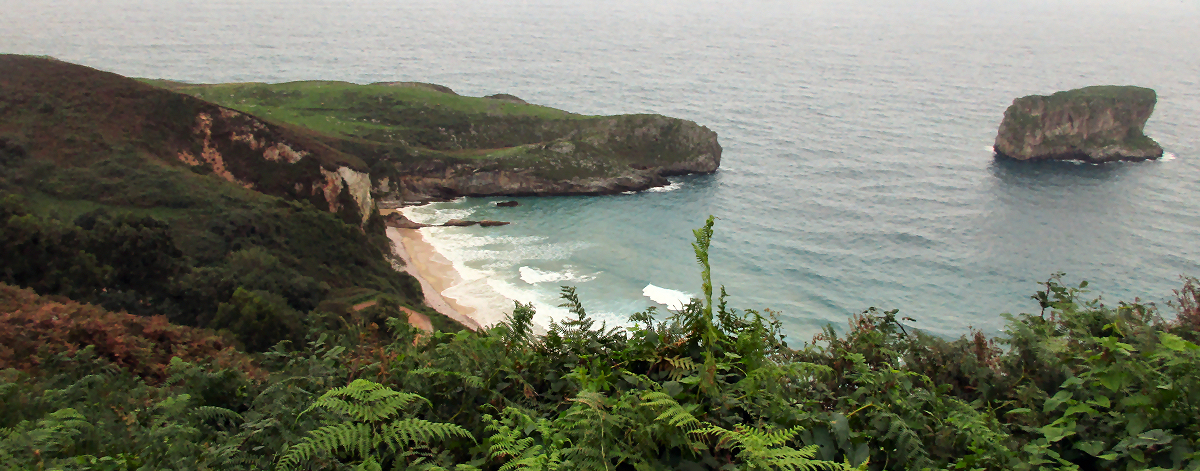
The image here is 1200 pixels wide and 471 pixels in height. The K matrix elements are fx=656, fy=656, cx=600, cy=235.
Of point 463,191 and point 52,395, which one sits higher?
point 52,395

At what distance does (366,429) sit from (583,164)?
86.4m

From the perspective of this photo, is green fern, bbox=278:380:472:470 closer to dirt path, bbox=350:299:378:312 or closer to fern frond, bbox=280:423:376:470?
fern frond, bbox=280:423:376:470

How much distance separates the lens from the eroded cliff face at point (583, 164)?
273 feet

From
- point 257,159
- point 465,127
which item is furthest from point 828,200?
point 257,159

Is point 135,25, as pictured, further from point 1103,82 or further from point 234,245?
point 1103,82

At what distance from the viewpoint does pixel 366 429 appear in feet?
14.1

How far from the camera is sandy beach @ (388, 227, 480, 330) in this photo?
49.2 meters

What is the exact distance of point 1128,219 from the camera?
76.6 meters

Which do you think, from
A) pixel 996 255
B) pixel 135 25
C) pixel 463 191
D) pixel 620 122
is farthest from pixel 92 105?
pixel 135 25

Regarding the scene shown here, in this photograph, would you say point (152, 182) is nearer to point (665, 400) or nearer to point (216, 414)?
point (216, 414)

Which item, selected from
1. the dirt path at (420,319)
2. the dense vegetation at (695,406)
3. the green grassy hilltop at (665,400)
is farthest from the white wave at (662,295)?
the dense vegetation at (695,406)

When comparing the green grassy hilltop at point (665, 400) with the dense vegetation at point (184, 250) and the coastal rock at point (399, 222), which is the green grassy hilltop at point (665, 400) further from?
the coastal rock at point (399, 222)

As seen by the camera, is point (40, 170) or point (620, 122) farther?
point (620, 122)

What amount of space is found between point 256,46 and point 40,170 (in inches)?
6337
